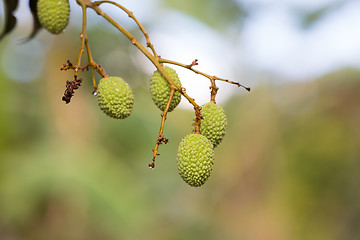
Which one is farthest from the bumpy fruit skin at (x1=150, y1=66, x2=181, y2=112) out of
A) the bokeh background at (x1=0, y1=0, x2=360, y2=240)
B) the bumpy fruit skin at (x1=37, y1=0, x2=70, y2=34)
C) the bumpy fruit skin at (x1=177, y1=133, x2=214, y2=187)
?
the bokeh background at (x1=0, y1=0, x2=360, y2=240)

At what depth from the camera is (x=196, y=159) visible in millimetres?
1081

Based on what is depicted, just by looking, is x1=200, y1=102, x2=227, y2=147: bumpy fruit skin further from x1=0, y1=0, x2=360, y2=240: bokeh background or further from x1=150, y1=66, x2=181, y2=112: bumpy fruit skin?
x1=0, y1=0, x2=360, y2=240: bokeh background

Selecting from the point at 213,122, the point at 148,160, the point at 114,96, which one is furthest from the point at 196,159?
the point at 148,160

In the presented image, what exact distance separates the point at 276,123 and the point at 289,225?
3.24m

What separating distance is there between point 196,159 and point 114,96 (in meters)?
0.30

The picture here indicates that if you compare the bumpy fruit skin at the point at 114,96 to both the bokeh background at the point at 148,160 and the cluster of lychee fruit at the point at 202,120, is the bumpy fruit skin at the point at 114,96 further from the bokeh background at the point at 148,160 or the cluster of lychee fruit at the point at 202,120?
the bokeh background at the point at 148,160

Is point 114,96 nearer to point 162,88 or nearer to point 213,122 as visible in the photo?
point 162,88

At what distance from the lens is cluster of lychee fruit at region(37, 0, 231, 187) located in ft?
3.59

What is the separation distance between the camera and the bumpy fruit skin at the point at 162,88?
44.9 inches

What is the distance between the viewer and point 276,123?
10789 millimetres

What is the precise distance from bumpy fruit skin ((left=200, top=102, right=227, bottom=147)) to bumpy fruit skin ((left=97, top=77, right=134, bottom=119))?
232 mm

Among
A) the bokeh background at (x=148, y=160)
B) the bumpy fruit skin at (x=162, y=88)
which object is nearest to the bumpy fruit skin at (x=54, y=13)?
the bumpy fruit skin at (x=162, y=88)

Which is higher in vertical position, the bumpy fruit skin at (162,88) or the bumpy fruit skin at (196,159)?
the bumpy fruit skin at (162,88)

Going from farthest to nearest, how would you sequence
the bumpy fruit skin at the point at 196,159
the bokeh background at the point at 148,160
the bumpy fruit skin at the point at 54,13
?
the bokeh background at the point at 148,160 → the bumpy fruit skin at the point at 54,13 → the bumpy fruit skin at the point at 196,159
